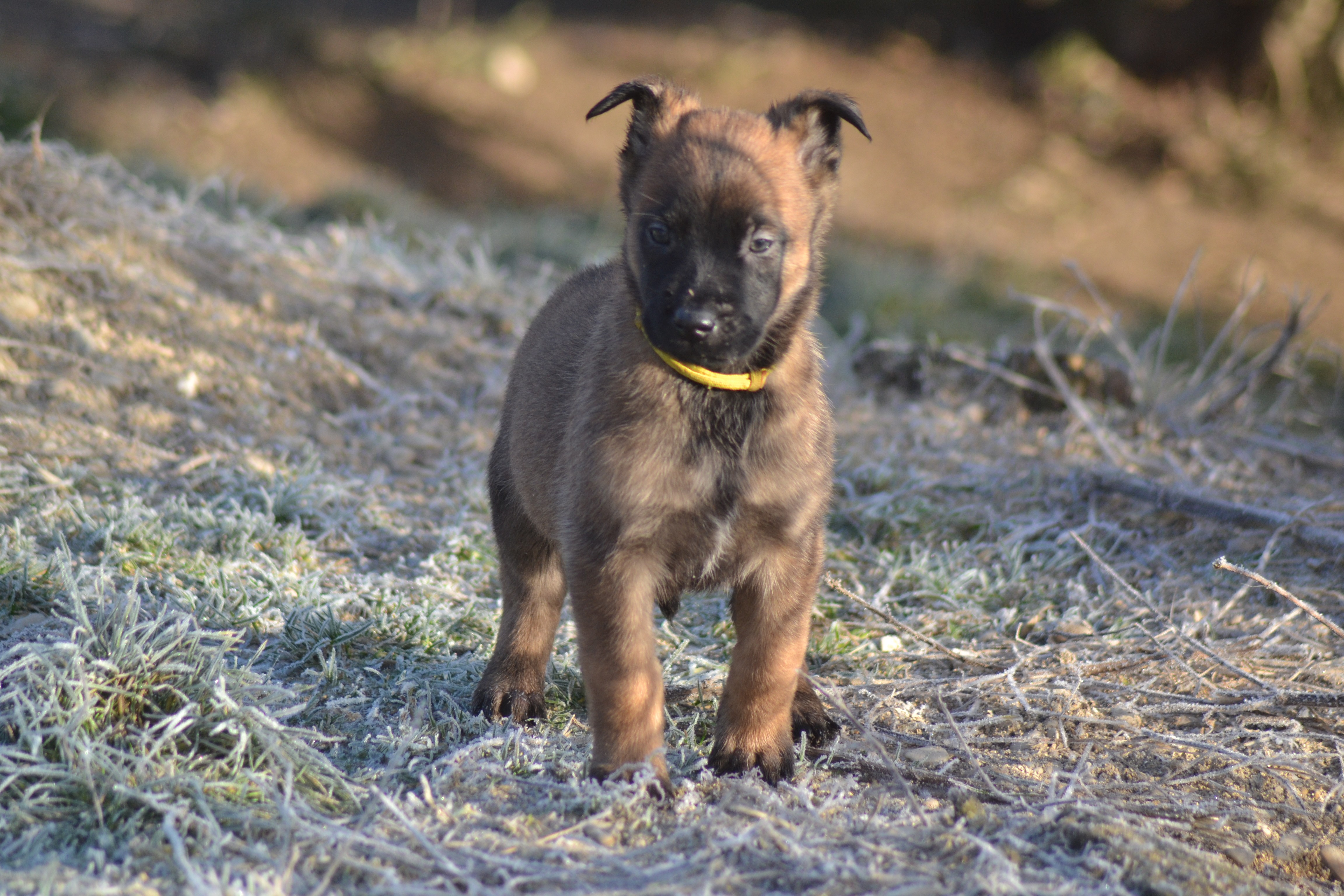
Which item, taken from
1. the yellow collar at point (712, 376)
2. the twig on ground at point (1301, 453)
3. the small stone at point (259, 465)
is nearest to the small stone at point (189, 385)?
the small stone at point (259, 465)

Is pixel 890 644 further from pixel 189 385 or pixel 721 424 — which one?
pixel 189 385

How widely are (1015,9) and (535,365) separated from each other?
12218 millimetres

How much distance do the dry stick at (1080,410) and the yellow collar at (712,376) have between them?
2.75m

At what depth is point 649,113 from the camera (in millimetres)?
2879

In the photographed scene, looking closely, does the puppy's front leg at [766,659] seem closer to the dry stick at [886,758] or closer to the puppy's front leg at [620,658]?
the dry stick at [886,758]

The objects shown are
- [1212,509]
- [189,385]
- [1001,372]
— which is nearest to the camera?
[1212,509]

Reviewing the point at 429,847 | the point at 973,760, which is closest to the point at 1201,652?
the point at 973,760

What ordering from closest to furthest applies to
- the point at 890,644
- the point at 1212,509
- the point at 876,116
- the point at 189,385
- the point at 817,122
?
the point at 817,122, the point at 890,644, the point at 1212,509, the point at 189,385, the point at 876,116

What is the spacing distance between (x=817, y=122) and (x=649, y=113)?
1.45ft

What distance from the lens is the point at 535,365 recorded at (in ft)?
10.5

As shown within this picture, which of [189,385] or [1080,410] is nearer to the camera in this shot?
[189,385]

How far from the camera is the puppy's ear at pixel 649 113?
9.29ft

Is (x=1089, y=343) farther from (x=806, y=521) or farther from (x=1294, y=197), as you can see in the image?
(x=806, y=521)

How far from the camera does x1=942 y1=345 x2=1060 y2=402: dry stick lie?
18.4 feet
